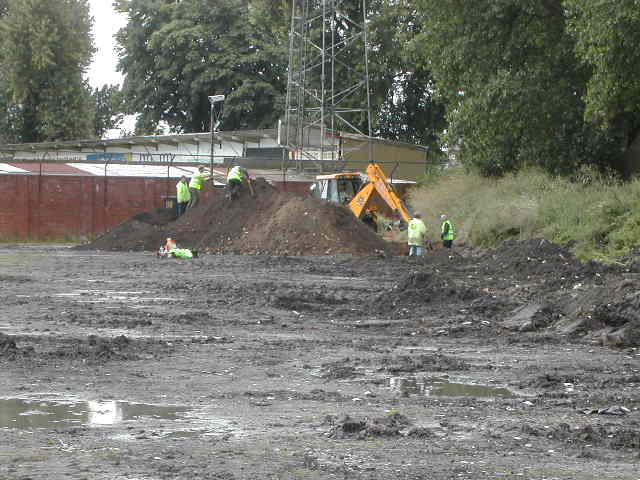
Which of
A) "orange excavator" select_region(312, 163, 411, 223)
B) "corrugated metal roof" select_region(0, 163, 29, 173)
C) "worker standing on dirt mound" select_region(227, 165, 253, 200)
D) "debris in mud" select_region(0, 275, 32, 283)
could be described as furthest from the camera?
"corrugated metal roof" select_region(0, 163, 29, 173)

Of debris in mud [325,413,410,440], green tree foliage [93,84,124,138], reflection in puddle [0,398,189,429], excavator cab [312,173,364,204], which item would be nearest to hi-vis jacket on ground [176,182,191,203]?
excavator cab [312,173,364,204]

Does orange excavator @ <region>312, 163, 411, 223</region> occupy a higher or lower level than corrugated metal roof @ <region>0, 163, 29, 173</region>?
lower

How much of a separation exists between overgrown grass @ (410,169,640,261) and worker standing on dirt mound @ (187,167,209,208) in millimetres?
8313

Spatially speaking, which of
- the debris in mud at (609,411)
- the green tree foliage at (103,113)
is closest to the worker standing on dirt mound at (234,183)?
the debris in mud at (609,411)

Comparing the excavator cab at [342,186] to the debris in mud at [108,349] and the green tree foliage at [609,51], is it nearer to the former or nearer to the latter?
the green tree foliage at [609,51]

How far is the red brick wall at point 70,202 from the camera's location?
4297 centimetres

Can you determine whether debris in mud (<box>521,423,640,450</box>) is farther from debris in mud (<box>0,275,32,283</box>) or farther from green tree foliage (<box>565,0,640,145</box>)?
green tree foliage (<box>565,0,640,145</box>)

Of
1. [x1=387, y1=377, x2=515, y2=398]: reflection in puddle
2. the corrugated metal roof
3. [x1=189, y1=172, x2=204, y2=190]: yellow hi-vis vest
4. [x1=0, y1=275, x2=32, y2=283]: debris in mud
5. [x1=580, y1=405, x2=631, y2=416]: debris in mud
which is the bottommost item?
[x1=387, y1=377, x2=515, y2=398]: reflection in puddle

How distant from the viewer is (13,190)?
42.9 m

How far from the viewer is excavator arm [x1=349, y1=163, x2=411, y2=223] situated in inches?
1422

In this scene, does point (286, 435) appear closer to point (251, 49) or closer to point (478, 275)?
point (478, 275)

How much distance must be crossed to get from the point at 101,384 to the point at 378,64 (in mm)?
50025

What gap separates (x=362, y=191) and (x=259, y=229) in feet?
13.9

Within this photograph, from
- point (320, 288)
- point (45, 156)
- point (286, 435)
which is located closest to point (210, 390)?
point (286, 435)
